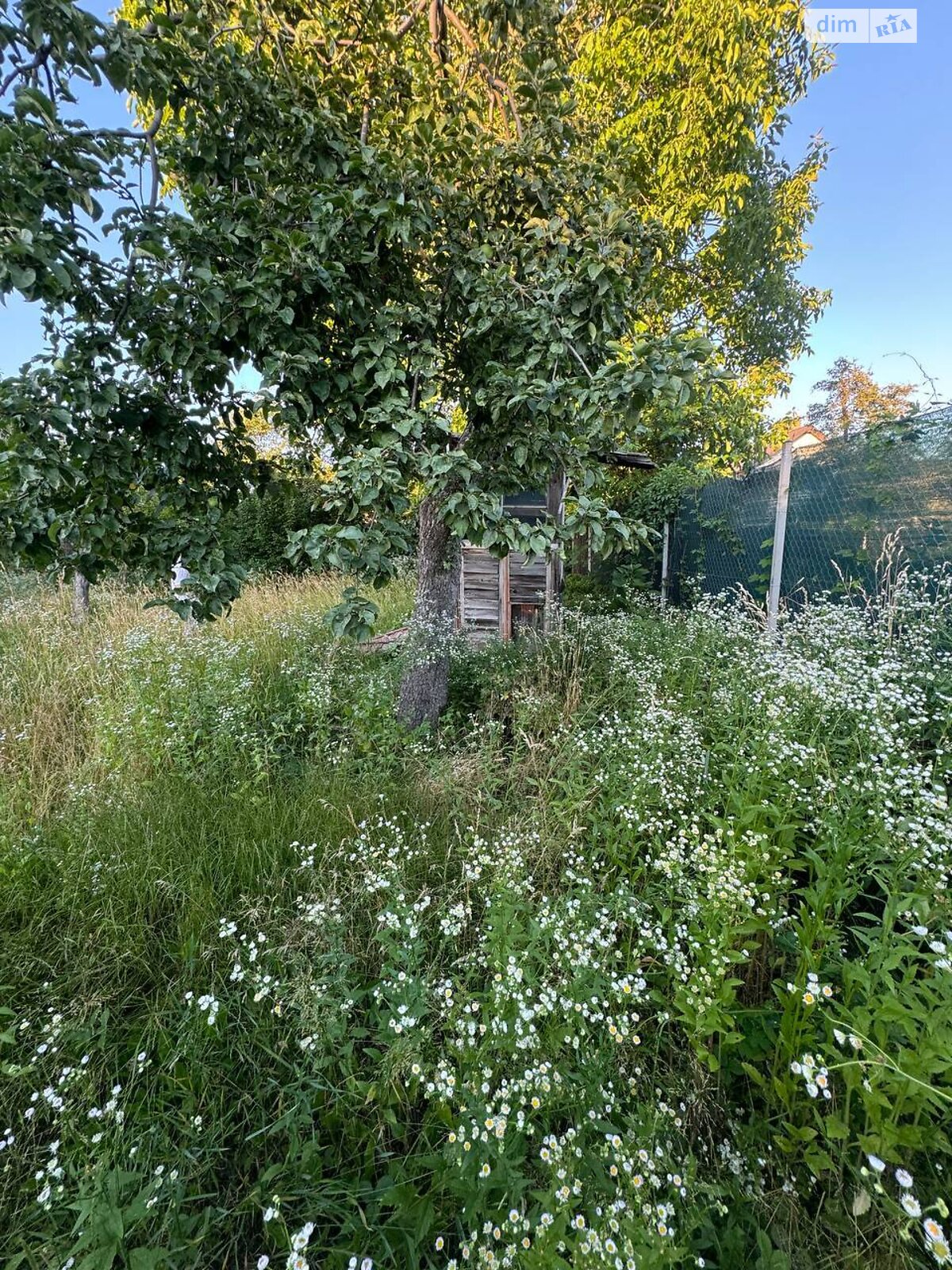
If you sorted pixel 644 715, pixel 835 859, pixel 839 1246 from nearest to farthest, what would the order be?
pixel 839 1246
pixel 835 859
pixel 644 715

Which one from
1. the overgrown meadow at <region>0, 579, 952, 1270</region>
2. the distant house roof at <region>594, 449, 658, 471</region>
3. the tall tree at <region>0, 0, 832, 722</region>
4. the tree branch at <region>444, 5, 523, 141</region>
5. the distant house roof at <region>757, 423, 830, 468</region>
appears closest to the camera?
the overgrown meadow at <region>0, 579, 952, 1270</region>

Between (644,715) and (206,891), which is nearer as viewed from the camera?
(206,891)

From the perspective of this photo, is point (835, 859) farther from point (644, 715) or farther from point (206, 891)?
point (206, 891)

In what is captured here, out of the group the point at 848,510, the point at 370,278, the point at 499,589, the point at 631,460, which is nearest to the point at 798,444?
the point at 631,460

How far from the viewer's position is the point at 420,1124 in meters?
1.35

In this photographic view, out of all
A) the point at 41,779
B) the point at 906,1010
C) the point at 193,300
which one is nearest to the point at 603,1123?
the point at 906,1010

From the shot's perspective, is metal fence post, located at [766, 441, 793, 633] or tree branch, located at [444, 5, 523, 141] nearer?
tree branch, located at [444, 5, 523, 141]

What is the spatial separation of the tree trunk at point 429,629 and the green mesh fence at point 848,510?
291 cm

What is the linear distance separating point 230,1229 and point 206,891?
0.93 metres

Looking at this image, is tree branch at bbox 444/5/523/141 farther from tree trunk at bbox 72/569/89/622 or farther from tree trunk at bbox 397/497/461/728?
tree trunk at bbox 72/569/89/622

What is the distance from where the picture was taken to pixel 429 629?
10.7ft

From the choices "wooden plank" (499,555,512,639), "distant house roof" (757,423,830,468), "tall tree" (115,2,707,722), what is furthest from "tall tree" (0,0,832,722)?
"wooden plank" (499,555,512,639)

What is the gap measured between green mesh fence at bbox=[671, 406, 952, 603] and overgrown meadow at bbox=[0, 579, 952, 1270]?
1.09 meters

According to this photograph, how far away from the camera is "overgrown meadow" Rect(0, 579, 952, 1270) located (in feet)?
3.45
